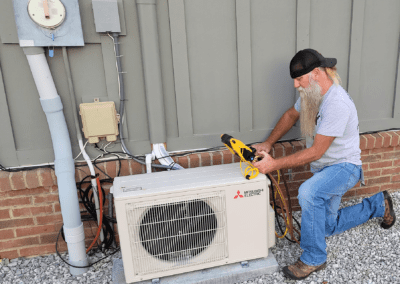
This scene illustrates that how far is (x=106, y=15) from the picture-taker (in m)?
2.09

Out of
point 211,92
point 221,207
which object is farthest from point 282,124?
point 221,207

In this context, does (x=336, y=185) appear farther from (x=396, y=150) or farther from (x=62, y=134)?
(x=62, y=134)

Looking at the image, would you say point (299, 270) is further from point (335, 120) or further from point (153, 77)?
point (153, 77)

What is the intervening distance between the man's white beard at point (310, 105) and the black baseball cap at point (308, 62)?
0.30ft

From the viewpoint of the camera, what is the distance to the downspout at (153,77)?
2.19 meters

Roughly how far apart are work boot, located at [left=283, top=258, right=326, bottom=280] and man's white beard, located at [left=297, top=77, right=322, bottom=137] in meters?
0.93

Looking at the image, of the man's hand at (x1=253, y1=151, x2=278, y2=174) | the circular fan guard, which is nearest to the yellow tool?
the man's hand at (x1=253, y1=151, x2=278, y2=174)

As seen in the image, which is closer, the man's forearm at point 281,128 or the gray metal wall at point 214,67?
the gray metal wall at point 214,67

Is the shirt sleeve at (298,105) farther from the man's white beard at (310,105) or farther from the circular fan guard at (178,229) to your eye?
the circular fan guard at (178,229)

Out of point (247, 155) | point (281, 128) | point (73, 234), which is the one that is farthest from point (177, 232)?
point (281, 128)

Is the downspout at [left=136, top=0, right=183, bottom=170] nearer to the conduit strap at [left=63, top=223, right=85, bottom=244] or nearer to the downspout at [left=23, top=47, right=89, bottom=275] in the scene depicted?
the downspout at [left=23, top=47, right=89, bottom=275]

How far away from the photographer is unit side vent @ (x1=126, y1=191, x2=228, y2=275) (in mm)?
1840

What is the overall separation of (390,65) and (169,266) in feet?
8.42

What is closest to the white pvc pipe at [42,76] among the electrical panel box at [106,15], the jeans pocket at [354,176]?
the electrical panel box at [106,15]
